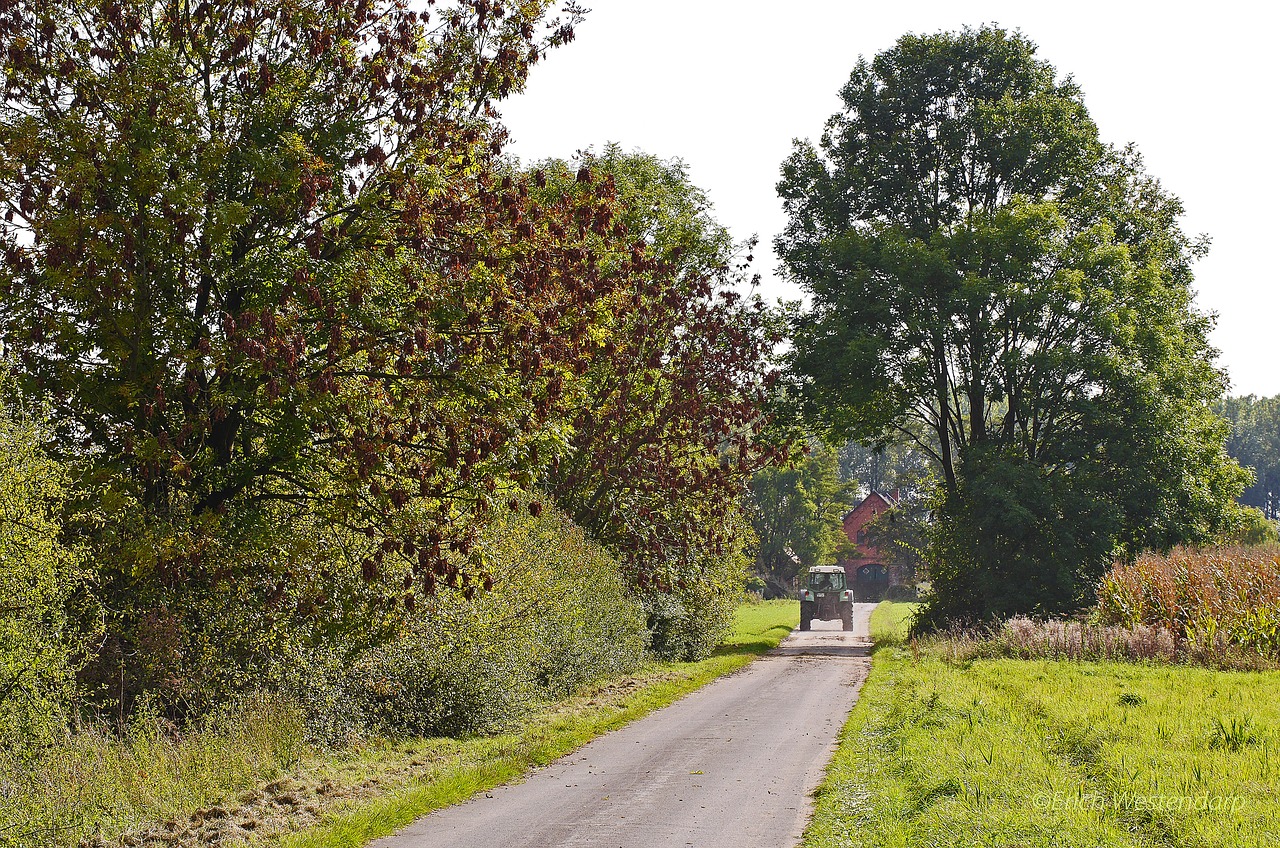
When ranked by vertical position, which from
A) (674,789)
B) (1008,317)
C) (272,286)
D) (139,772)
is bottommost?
(674,789)

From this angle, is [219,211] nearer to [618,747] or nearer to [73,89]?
[73,89]

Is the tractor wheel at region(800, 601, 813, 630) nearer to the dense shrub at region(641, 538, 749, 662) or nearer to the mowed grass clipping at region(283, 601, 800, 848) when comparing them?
the dense shrub at region(641, 538, 749, 662)

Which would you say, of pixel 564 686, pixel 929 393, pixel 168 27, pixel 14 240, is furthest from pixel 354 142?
pixel 929 393

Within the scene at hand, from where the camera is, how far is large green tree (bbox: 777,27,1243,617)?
3150 cm

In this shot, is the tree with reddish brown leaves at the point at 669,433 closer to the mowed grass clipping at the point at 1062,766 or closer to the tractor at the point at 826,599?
the mowed grass clipping at the point at 1062,766

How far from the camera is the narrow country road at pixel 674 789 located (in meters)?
9.34

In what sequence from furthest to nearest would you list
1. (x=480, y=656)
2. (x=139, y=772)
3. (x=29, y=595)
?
(x=480, y=656) < (x=139, y=772) < (x=29, y=595)

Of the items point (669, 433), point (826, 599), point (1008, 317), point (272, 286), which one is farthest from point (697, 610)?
A: point (826, 599)

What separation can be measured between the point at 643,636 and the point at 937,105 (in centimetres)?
2136

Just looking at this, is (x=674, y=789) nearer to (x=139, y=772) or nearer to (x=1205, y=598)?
(x=139, y=772)

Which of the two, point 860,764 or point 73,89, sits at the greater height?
point 73,89

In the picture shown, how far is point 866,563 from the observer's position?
347ft

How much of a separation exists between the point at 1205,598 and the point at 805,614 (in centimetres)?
2733

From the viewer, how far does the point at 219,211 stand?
1127cm
